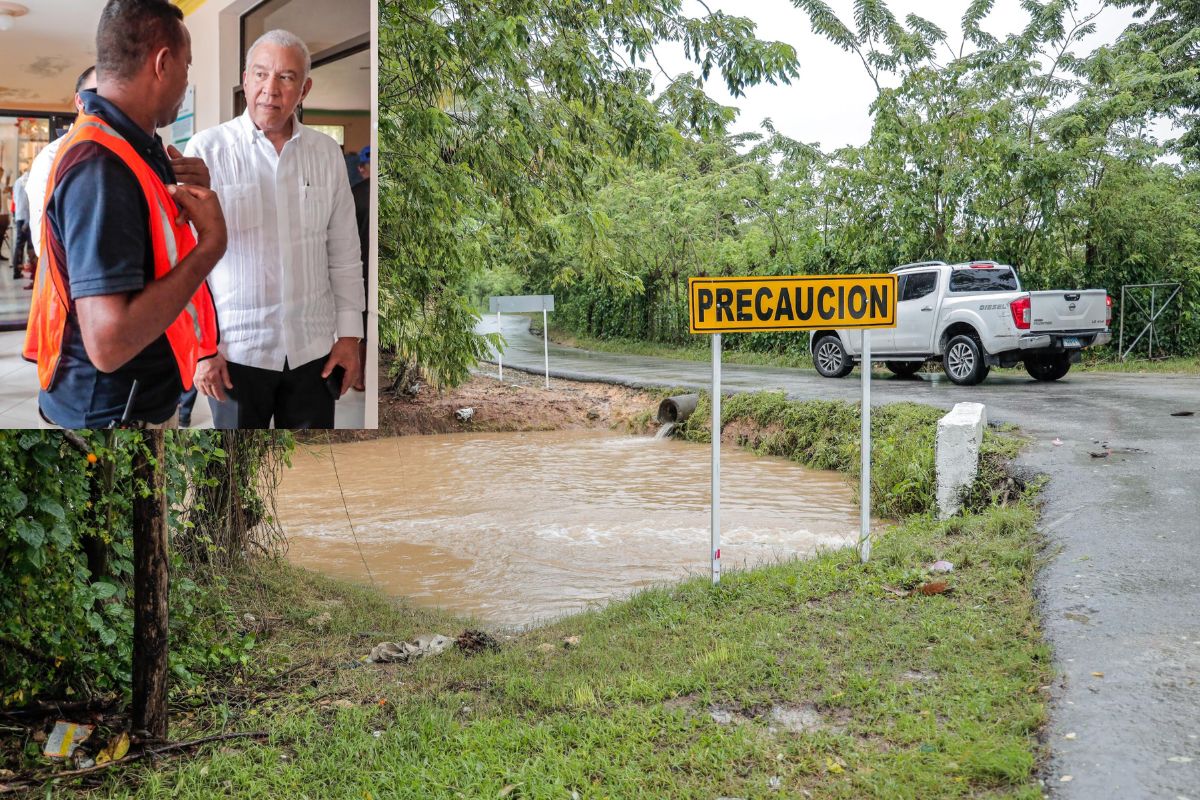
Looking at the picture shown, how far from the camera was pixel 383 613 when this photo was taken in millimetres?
6719

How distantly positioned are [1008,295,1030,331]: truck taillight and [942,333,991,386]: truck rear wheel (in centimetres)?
90

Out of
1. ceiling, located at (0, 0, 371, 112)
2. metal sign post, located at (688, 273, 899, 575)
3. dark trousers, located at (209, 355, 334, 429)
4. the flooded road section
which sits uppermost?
ceiling, located at (0, 0, 371, 112)

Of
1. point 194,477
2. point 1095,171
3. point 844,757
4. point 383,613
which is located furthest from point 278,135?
point 1095,171

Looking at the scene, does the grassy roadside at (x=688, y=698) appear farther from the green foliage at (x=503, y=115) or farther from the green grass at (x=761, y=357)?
the green grass at (x=761, y=357)

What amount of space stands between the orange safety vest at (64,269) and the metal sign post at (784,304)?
3.22 metres

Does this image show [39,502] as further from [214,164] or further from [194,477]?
[214,164]

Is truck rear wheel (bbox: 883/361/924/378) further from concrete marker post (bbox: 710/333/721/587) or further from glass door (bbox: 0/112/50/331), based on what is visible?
glass door (bbox: 0/112/50/331)

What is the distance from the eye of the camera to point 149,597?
14.4ft

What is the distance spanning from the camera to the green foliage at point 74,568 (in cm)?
410

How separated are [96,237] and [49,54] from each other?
666 millimetres

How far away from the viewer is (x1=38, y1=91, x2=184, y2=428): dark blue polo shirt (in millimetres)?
3248

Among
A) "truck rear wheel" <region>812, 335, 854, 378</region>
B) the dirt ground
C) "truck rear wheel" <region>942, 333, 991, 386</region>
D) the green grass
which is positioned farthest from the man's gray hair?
the green grass

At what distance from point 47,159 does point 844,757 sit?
3460mm

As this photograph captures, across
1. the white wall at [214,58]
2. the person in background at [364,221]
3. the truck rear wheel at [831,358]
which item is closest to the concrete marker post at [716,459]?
the person in background at [364,221]
